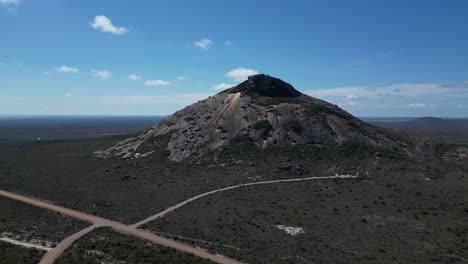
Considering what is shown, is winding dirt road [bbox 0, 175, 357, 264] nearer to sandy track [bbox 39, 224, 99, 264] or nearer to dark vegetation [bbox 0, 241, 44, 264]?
sandy track [bbox 39, 224, 99, 264]

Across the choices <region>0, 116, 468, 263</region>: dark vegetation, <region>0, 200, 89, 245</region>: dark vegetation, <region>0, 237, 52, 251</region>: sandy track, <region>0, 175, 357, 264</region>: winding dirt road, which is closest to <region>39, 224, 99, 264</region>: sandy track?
<region>0, 175, 357, 264</region>: winding dirt road

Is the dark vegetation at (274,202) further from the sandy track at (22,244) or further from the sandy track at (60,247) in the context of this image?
the sandy track at (22,244)

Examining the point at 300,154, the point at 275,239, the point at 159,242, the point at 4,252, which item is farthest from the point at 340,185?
the point at 4,252

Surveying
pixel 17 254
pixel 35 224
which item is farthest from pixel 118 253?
pixel 35 224

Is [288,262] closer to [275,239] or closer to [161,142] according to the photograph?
[275,239]

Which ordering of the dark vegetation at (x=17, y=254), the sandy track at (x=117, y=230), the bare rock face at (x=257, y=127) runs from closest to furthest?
1. the dark vegetation at (x=17, y=254)
2. the sandy track at (x=117, y=230)
3. the bare rock face at (x=257, y=127)

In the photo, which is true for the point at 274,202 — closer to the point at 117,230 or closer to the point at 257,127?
the point at 117,230

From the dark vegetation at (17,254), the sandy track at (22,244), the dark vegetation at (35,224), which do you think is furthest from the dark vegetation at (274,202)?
the sandy track at (22,244)
